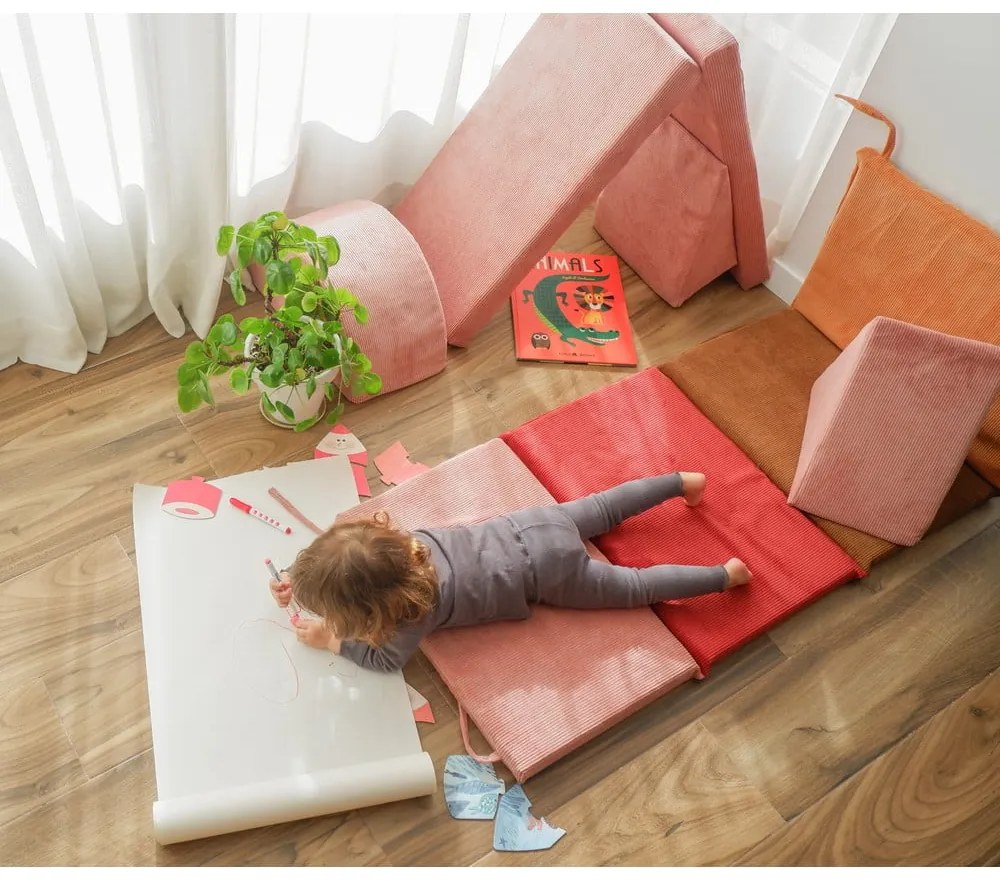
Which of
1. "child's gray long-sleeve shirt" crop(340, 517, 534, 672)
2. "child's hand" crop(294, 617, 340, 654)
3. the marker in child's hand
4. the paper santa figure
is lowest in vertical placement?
the marker in child's hand

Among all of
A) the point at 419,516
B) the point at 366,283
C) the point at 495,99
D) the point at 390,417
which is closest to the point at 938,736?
the point at 419,516

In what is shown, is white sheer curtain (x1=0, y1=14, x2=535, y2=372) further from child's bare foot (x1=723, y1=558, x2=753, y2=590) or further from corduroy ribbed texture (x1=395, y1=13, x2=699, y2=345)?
child's bare foot (x1=723, y1=558, x2=753, y2=590)

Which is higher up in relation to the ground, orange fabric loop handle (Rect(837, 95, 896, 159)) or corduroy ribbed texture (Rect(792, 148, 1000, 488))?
orange fabric loop handle (Rect(837, 95, 896, 159))

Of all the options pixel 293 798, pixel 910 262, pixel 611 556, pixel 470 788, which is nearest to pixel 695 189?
pixel 910 262

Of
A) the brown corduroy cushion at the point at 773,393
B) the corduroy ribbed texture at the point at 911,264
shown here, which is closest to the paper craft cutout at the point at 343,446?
the brown corduroy cushion at the point at 773,393

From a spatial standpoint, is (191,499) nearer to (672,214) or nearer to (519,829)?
(519,829)

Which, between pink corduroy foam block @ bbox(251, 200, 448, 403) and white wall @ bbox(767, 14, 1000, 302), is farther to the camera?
pink corduroy foam block @ bbox(251, 200, 448, 403)

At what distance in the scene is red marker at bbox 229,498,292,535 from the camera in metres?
1.78

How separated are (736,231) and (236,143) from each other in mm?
1005

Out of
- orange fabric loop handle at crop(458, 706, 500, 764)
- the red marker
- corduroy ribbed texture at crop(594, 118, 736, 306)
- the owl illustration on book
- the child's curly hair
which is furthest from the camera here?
the owl illustration on book

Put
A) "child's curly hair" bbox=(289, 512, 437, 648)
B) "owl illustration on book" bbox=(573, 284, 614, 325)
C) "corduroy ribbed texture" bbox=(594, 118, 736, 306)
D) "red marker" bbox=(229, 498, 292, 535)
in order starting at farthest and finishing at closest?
"owl illustration on book" bbox=(573, 284, 614, 325)
"corduroy ribbed texture" bbox=(594, 118, 736, 306)
"red marker" bbox=(229, 498, 292, 535)
"child's curly hair" bbox=(289, 512, 437, 648)

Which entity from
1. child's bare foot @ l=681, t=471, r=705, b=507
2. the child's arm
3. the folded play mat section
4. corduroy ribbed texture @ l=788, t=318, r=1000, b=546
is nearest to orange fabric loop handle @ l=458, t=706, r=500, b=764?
the folded play mat section

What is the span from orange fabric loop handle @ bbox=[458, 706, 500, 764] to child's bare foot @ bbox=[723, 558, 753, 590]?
0.48 m

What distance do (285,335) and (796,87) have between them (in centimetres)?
112
